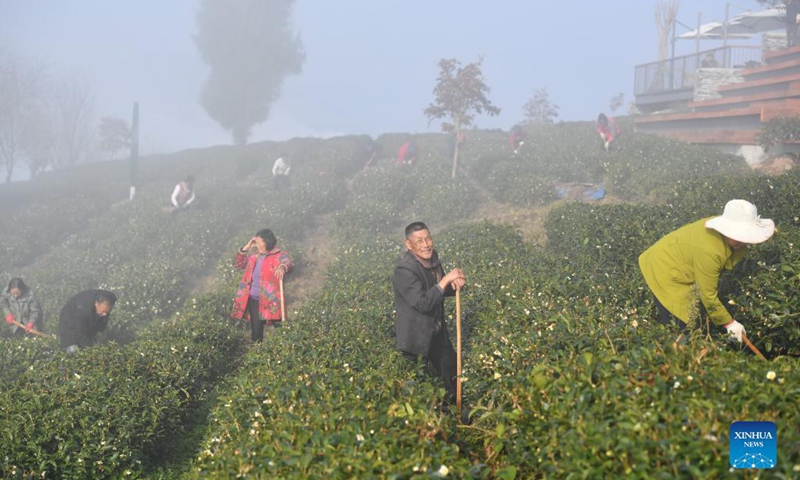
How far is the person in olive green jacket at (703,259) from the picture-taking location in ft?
17.3

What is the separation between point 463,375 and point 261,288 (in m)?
4.62

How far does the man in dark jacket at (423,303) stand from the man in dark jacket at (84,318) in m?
5.84

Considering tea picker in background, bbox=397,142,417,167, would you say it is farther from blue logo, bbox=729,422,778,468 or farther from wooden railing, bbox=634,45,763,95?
blue logo, bbox=729,422,778,468

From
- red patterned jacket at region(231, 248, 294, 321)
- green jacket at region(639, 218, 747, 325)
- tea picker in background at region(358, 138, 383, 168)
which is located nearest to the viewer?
green jacket at region(639, 218, 747, 325)

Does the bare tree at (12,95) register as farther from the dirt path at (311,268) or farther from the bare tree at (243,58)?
the dirt path at (311,268)

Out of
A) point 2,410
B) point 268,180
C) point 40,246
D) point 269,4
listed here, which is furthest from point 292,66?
point 2,410

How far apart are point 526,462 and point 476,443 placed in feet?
3.79

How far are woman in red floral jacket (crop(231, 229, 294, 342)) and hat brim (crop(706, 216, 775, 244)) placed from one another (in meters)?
6.21

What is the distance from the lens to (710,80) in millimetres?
26000

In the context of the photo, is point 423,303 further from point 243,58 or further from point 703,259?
point 243,58

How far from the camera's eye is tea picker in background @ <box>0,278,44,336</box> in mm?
11992

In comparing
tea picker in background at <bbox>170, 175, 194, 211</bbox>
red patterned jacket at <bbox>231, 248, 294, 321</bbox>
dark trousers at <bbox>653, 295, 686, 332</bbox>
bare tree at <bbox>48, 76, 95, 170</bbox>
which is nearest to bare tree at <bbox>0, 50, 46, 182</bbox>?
bare tree at <bbox>48, 76, 95, 170</bbox>

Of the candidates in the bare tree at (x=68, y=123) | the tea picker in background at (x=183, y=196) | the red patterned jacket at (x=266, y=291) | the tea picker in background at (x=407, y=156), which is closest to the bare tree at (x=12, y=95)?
the bare tree at (x=68, y=123)

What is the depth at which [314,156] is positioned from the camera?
110ft
